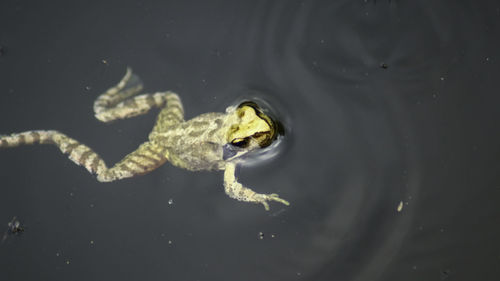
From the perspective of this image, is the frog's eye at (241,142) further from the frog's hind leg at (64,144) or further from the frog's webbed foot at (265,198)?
the frog's hind leg at (64,144)

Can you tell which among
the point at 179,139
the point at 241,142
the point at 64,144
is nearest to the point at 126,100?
the point at 64,144

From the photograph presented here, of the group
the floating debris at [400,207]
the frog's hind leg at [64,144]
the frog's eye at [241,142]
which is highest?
the floating debris at [400,207]

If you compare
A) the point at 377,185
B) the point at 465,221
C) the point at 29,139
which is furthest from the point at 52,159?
the point at 465,221

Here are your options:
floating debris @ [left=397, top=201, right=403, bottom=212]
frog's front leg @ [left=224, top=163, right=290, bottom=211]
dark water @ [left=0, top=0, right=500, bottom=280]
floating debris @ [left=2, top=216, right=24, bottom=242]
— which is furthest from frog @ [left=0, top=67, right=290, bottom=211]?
floating debris @ [left=397, top=201, right=403, bottom=212]

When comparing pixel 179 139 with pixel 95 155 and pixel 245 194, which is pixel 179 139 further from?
pixel 95 155

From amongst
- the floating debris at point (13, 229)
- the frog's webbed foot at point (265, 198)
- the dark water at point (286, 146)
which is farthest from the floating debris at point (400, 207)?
the floating debris at point (13, 229)

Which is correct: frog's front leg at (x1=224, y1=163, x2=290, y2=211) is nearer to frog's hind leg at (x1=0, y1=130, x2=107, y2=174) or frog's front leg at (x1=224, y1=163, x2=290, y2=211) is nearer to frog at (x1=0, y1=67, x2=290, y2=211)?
frog at (x1=0, y1=67, x2=290, y2=211)

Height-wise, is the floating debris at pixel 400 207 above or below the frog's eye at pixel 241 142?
above

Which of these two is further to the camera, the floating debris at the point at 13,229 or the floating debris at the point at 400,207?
the floating debris at the point at 13,229
